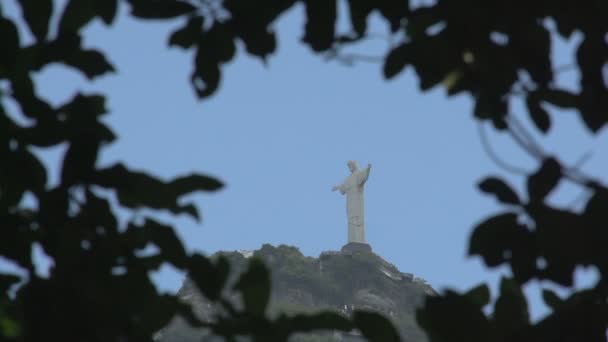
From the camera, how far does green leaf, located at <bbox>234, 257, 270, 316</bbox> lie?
7.46 feet

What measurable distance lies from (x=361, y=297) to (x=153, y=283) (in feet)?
208

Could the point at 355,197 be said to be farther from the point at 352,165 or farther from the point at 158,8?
the point at 158,8

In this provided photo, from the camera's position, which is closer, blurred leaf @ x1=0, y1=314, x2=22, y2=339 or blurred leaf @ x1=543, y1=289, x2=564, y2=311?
blurred leaf @ x1=0, y1=314, x2=22, y2=339

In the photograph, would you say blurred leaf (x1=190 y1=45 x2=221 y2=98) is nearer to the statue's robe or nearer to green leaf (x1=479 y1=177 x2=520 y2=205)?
green leaf (x1=479 y1=177 x2=520 y2=205)

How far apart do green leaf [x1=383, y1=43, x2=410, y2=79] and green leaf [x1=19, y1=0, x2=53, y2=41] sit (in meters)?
0.75

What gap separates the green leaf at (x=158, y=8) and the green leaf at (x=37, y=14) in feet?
0.65

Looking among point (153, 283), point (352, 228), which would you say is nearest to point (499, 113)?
point (153, 283)

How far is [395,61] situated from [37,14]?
31.3 inches

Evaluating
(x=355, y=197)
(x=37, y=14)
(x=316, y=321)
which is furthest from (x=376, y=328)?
(x=355, y=197)

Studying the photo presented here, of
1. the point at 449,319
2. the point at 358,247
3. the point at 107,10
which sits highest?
the point at 358,247

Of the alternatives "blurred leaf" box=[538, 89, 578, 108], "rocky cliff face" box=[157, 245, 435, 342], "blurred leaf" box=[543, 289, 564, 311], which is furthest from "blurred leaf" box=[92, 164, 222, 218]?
"rocky cliff face" box=[157, 245, 435, 342]

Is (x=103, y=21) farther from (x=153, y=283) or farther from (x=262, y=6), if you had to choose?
(x=153, y=283)

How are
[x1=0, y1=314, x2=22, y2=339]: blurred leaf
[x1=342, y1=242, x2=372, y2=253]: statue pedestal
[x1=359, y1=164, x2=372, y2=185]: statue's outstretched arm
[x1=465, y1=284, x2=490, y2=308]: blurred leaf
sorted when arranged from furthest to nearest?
[x1=342, y1=242, x2=372, y2=253]: statue pedestal
[x1=359, y1=164, x2=372, y2=185]: statue's outstretched arm
[x1=465, y1=284, x2=490, y2=308]: blurred leaf
[x1=0, y1=314, x2=22, y2=339]: blurred leaf

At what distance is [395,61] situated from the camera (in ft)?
9.61
